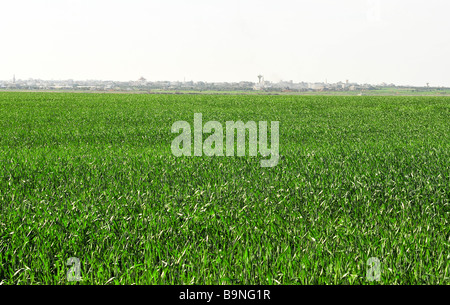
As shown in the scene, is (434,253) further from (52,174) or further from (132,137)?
(132,137)

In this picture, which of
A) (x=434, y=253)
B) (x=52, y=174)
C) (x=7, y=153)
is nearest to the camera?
(x=434, y=253)

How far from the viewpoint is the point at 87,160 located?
962 cm

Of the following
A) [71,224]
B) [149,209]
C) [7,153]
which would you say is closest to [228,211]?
[149,209]

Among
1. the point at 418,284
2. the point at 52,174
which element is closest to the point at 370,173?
the point at 418,284

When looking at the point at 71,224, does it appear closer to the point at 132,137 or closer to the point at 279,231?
the point at 279,231

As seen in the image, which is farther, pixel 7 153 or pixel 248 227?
pixel 7 153

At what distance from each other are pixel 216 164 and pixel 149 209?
391cm

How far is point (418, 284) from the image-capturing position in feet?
11.7

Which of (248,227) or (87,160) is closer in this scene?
(248,227)
